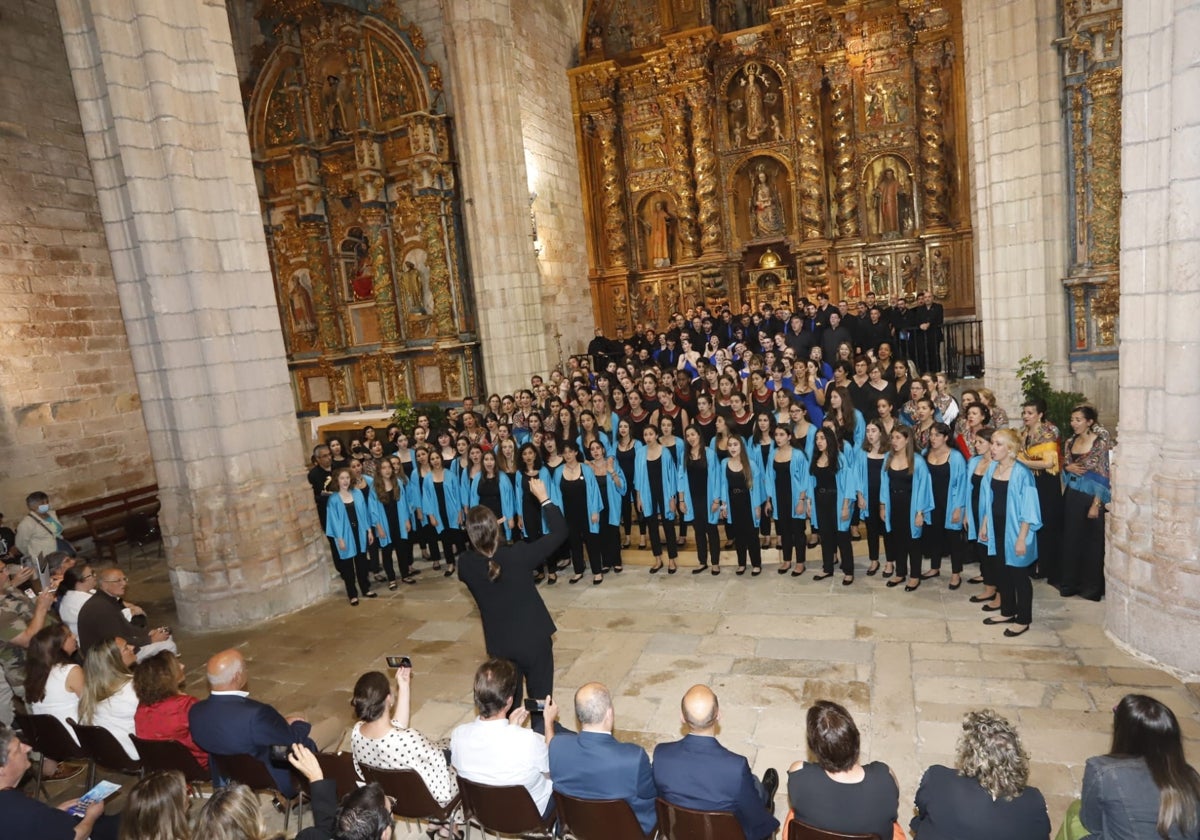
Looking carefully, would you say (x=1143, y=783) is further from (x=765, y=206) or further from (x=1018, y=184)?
(x=765, y=206)

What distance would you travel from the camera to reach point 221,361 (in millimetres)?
7953

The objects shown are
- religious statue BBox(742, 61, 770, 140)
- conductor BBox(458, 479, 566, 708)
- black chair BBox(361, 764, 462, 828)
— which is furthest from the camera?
religious statue BBox(742, 61, 770, 140)

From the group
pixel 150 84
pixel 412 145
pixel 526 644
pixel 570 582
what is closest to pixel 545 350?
pixel 412 145

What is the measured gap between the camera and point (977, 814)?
278 cm

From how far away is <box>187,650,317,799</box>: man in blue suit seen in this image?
12.9 ft

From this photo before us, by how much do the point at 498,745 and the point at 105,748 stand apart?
8.59 ft

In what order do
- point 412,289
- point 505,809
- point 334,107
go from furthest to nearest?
point 412,289, point 334,107, point 505,809

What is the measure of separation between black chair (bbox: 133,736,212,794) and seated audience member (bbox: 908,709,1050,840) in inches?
149

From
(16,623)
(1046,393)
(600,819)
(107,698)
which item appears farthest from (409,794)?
(1046,393)

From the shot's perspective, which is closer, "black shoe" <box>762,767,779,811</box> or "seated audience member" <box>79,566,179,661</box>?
"black shoe" <box>762,767,779,811</box>

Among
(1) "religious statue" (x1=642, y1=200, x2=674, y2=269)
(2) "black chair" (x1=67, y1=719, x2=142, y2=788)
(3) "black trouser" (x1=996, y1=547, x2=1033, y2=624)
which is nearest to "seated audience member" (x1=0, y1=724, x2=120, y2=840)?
(2) "black chair" (x1=67, y1=719, x2=142, y2=788)

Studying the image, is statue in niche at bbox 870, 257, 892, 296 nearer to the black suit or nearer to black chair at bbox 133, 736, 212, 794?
the black suit

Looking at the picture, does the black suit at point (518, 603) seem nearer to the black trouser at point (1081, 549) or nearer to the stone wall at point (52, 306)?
the black trouser at point (1081, 549)

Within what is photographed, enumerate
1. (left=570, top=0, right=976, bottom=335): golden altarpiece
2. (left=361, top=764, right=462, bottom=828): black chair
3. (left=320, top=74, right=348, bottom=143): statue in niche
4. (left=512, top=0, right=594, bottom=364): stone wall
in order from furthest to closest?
1. (left=512, top=0, right=594, bottom=364): stone wall
2. (left=570, top=0, right=976, bottom=335): golden altarpiece
3. (left=320, top=74, right=348, bottom=143): statue in niche
4. (left=361, top=764, right=462, bottom=828): black chair
